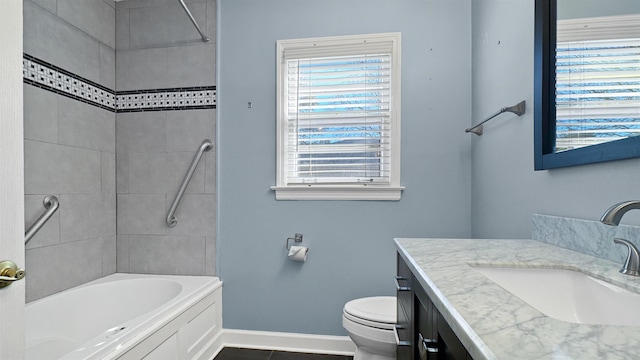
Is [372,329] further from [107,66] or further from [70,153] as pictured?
[107,66]

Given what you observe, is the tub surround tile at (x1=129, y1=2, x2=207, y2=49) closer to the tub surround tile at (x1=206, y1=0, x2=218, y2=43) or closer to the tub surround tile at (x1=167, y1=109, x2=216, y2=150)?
the tub surround tile at (x1=206, y1=0, x2=218, y2=43)

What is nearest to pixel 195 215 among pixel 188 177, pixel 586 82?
pixel 188 177

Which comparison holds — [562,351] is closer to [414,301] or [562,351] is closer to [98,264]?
[414,301]

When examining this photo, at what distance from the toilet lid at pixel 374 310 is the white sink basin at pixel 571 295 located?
797 millimetres

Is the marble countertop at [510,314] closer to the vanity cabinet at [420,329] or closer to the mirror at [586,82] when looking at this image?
the vanity cabinet at [420,329]

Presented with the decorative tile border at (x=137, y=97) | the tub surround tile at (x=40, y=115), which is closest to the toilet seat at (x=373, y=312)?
the decorative tile border at (x=137, y=97)

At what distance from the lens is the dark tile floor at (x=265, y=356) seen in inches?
79.1

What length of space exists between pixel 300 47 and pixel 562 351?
83.1 inches

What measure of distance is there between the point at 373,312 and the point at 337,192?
0.77m

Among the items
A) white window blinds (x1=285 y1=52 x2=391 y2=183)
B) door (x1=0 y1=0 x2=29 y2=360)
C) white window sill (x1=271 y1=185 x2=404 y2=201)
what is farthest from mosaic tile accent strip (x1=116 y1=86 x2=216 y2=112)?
door (x1=0 y1=0 x2=29 y2=360)

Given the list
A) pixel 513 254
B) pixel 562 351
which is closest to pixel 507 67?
pixel 513 254

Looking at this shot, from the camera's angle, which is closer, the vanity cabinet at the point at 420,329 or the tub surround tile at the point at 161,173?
the vanity cabinet at the point at 420,329

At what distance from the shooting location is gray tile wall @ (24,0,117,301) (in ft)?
5.66

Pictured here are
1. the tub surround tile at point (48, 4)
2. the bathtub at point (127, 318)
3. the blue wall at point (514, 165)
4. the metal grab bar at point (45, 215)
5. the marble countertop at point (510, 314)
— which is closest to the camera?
the marble countertop at point (510, 314)
